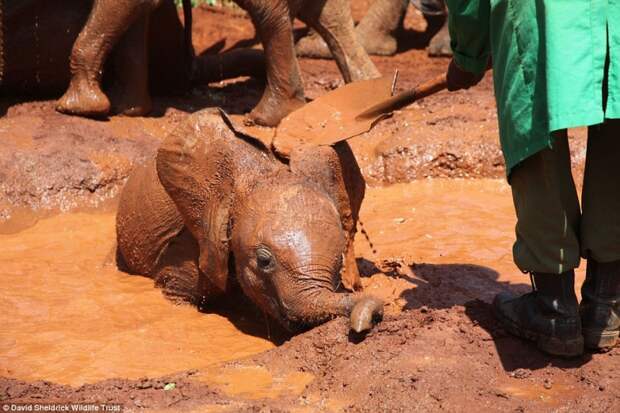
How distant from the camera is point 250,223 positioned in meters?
5.21

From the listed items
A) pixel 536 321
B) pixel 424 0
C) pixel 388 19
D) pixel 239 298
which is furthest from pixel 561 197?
pixel 388 19

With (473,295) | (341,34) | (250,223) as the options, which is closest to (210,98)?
(341,34)

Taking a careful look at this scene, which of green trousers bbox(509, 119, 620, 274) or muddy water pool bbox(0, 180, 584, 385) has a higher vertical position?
green trousers bbox(509, 119, 620, 274)

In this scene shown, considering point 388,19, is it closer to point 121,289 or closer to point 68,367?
point 121,289

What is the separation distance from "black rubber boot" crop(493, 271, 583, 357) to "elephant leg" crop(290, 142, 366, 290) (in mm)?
1419

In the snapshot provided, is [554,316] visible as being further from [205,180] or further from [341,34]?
[341,34]

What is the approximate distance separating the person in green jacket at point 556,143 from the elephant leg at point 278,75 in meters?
4.63

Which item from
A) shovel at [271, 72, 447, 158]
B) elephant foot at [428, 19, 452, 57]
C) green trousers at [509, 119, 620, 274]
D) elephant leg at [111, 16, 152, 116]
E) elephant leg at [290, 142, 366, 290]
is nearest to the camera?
green trousers at [509, 119, 620, 274]

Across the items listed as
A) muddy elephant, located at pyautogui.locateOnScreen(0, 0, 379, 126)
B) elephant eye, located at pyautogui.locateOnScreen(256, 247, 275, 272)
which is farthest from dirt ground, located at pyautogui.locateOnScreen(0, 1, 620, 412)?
elephant eye, located at pyautogui.locateOnScreen(256, 247, 275, 272)

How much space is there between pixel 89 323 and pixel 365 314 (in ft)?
5.80

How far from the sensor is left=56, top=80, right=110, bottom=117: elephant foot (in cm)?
847

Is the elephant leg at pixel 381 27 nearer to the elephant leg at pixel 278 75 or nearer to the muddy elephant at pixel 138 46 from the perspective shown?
the muddy elephant at pixel 138 46

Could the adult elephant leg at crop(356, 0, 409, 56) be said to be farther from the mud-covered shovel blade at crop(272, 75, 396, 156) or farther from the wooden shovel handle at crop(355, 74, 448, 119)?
the wooden shovel handle at crop(355, 74, 448, 119)

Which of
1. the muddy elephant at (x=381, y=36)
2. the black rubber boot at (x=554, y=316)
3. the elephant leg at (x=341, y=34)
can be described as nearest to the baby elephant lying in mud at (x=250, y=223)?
the black rubber boot at (x=554, y=316)
